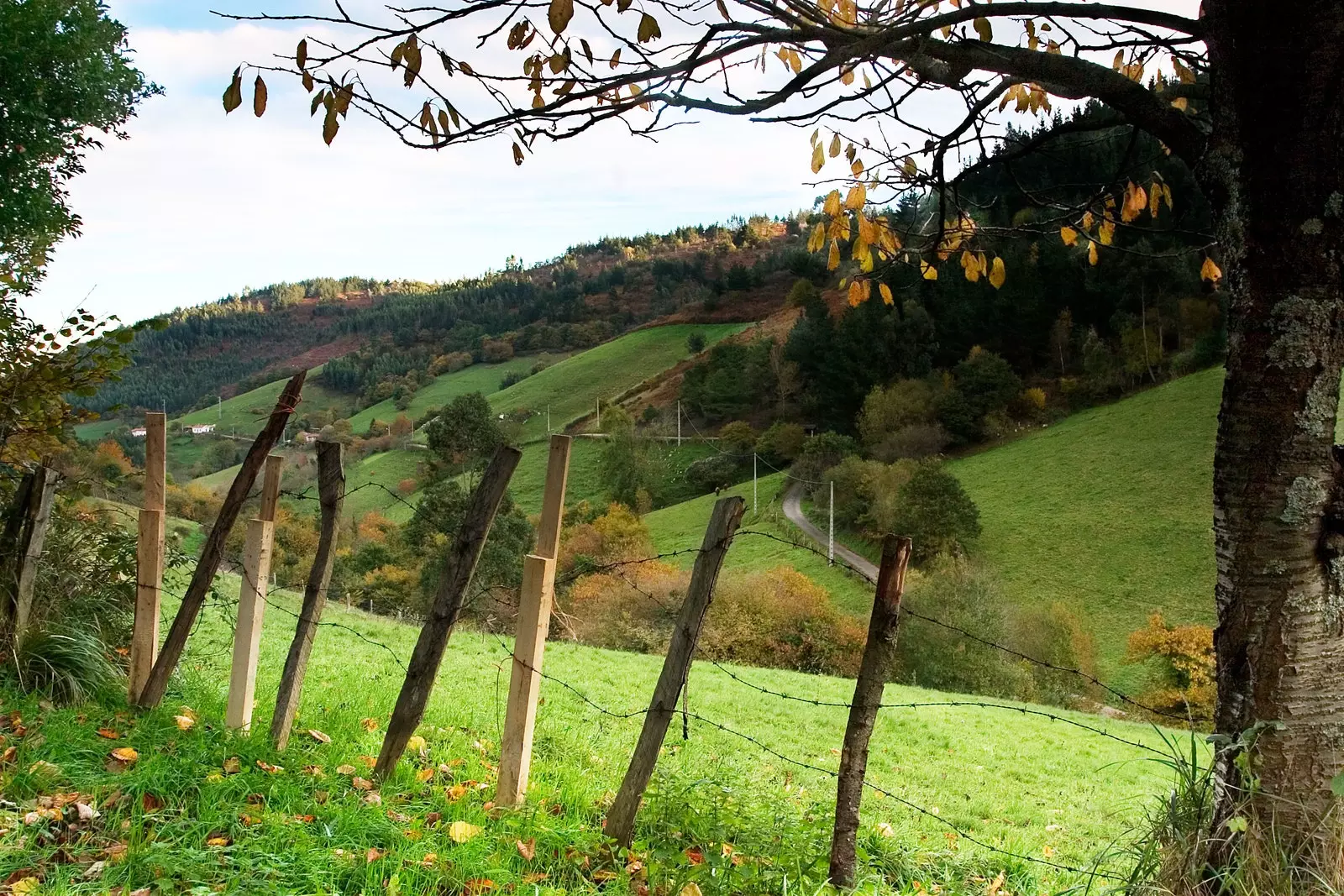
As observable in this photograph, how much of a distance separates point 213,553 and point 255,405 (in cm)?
7652

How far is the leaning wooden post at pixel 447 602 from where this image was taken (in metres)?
4.33

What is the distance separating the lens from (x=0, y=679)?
527 centimetres

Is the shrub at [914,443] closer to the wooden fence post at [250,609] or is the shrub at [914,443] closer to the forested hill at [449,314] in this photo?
the forested hill at [449,314]

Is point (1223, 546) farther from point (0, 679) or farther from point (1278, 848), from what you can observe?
point (0, 679)

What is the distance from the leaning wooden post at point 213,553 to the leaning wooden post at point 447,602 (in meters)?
1.51

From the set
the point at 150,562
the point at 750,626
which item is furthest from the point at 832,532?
the point at 150,562

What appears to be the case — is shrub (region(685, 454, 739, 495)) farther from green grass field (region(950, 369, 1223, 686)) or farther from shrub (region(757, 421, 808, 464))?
green grass field (region(950, 369, 1223, 686))

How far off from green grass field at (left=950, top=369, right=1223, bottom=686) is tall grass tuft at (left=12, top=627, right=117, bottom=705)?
38.6 metres

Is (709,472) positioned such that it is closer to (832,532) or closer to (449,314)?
(832,532)

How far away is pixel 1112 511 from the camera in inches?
1999

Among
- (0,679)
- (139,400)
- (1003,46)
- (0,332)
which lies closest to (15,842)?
(0,679)

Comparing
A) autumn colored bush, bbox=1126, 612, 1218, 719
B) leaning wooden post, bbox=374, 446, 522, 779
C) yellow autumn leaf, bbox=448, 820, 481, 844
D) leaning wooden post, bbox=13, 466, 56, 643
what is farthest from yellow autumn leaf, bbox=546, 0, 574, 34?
autumn colored bush, bbox=1126, 612, 1218, 719

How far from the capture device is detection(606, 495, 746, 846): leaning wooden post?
394 cm

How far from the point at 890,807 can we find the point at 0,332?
7954 millimetres
